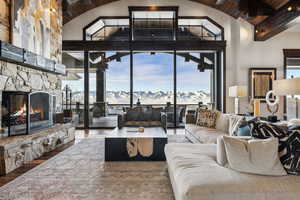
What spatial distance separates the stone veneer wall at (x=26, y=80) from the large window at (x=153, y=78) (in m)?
2.71

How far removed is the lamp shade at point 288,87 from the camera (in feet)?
11.7

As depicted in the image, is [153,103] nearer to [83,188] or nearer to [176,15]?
[176,15]

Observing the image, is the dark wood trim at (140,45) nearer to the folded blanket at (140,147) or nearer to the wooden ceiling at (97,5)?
the wooden ceiling at (97,5)

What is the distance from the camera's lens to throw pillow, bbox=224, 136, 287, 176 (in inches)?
72.0

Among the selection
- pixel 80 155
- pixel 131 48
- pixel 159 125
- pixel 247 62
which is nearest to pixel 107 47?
pixel 131 48

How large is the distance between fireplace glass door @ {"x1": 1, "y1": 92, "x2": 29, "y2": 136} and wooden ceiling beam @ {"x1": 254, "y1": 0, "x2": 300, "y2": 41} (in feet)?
20.6

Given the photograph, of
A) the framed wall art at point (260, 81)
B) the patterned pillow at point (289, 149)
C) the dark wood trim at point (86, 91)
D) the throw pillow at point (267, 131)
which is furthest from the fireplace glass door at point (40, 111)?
the framed wall art at point (260, 81)

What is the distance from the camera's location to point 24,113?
13.1 feet

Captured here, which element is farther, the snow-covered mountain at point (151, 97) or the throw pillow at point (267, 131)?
the snow-covered mountain at point (151, 97)

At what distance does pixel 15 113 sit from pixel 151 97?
4.50 m

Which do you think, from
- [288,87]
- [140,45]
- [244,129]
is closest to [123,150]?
[244,129]

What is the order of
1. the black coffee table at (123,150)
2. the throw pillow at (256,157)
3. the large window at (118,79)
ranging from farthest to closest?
the large window at (118,79)
the black coffee table at (123,150)
the throw pillow at (256,157)

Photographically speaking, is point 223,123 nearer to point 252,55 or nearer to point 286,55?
point 252,55

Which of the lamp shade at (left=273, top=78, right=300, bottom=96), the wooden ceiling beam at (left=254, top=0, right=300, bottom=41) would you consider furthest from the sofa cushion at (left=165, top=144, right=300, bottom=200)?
the wooden ceiling beam at (left=254, top=0, right=300, bottom=41)
